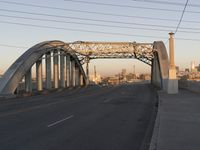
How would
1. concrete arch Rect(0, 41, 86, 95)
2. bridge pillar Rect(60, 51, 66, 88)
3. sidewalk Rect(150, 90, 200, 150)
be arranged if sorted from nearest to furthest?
sidewalk Rect(150, 90, 200, 150) < concrete arch Rect(0, 41, 86, 95) < bridge pillar Rect(60, 51, 66, 88)

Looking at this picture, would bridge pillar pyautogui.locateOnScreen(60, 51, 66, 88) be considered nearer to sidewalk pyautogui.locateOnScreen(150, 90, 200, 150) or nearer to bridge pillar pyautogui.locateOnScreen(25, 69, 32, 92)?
bridge pillar pyautogui.locateOnScreen(25, 69, 32, 92)

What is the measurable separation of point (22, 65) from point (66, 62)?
28561 mm

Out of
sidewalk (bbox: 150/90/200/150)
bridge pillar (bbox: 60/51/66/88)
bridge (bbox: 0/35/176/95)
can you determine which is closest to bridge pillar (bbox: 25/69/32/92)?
bridge (bbox: 0/35/176/95)

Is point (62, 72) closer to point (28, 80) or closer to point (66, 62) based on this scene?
point (66, 62)

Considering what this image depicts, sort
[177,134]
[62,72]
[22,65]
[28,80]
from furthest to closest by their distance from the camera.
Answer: [62,72], [28,80], [22,65], [177,134]

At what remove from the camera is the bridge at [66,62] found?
4722cm

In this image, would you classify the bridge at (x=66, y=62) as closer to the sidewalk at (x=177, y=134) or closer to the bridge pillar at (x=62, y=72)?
the bridge pillar at (x=62, y=72)

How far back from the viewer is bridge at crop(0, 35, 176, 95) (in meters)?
47.2

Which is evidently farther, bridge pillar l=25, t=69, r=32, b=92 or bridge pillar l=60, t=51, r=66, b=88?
bridge pillar l=60, t=51, r=66, b=88

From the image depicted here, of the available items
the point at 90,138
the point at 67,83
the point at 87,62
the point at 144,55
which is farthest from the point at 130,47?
→ the point at 90,138

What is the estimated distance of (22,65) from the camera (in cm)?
4797

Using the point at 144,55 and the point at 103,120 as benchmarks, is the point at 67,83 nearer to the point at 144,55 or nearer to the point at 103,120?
the point at 144,55

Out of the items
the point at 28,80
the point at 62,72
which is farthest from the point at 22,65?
the point at 62,72

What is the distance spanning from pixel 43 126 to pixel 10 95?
90.7ft
